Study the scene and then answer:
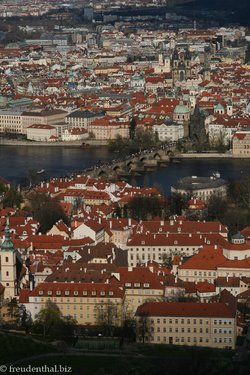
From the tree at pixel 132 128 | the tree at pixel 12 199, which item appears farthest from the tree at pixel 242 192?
the tree at pixel 132 128

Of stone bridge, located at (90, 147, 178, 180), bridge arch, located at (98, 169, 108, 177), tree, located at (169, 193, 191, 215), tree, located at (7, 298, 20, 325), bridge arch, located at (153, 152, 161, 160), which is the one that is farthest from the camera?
bridge arch, located at (153, 152, 161, 160)

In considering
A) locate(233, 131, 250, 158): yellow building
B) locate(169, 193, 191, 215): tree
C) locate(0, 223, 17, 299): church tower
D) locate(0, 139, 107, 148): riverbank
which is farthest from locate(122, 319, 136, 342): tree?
locate(0, 139, 107, 148): riverbank

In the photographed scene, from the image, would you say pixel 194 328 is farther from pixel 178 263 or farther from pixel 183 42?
pixel 183 42

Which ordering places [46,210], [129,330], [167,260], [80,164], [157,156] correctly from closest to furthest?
[129,330], [167,260], [46,210], [80,164], [157,156]

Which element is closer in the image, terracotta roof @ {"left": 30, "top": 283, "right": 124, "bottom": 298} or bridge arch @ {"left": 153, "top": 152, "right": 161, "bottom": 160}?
terracotta roof @ {"left": 30, "top": 283, "right": 124, "bottom": 298}

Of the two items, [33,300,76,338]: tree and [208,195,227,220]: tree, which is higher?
[208,195,227,220]: tree

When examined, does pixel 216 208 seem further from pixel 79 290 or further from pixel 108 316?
pixel 108 316

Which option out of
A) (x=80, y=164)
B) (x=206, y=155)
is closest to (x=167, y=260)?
(x=80, y=164)

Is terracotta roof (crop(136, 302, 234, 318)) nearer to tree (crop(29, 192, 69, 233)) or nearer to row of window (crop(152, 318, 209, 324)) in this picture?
row of window (crop(152, 318, 209, 324))
